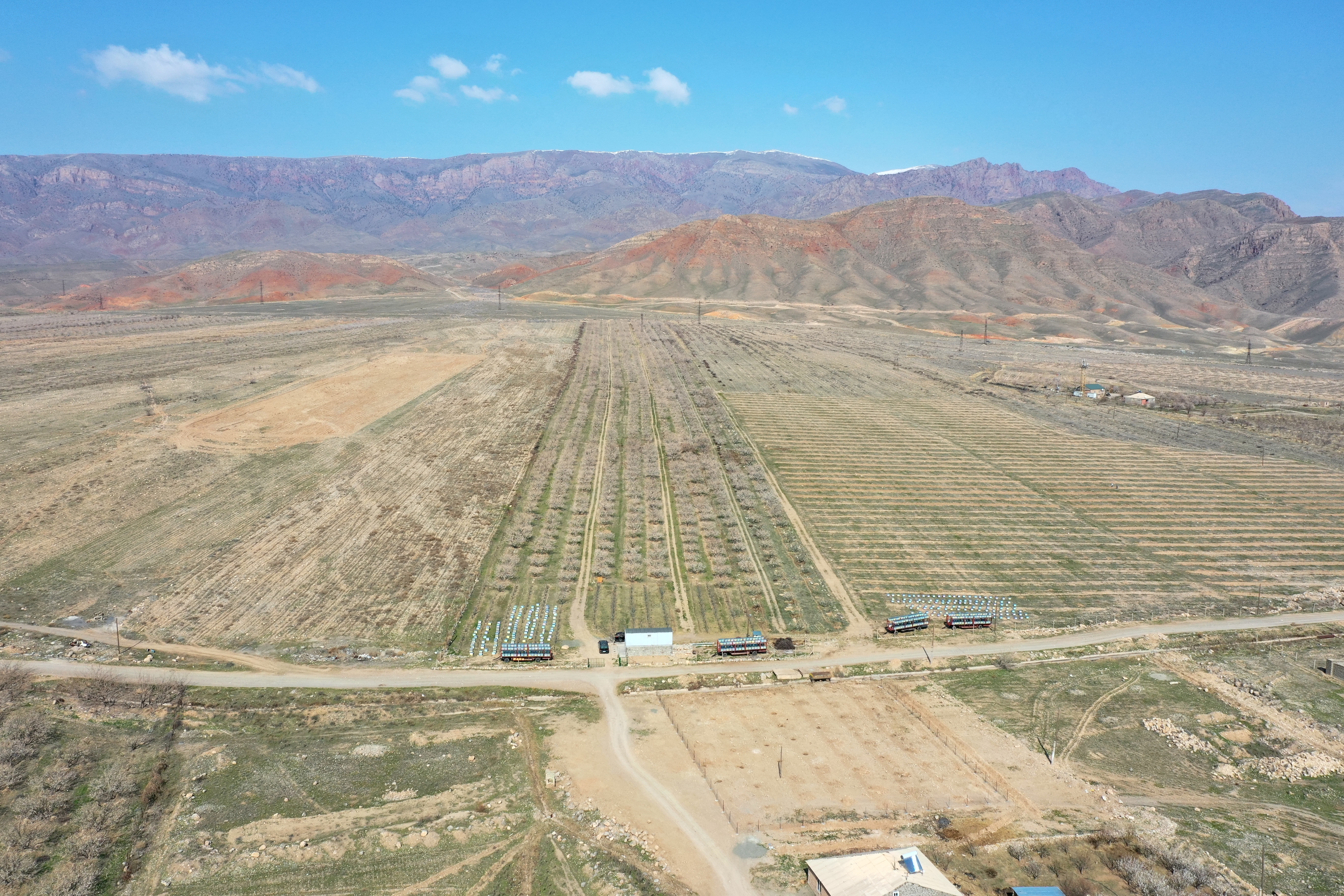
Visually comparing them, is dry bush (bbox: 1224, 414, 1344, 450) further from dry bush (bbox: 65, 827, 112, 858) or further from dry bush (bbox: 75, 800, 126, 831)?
dry bush (bbox: 65, 827, 112, 858)

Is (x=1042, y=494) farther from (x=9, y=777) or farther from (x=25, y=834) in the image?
(x=9, y=777)

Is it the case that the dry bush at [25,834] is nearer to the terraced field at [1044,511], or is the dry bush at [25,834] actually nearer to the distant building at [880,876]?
the distant building at [880,876]

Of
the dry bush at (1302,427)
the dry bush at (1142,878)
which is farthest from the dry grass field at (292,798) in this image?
the dry bush at (1302,427)

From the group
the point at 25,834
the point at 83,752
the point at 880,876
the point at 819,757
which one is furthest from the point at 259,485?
the point at 880,876

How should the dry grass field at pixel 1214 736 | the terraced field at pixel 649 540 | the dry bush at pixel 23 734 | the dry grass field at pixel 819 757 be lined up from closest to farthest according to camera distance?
the dry grass field at pixel 1214 736 → the dry grass field at pixel 819 757 → the dry bush at pixel 23 734 → the terraced field at pixel 649 540

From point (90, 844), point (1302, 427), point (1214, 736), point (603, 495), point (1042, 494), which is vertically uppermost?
point (1302, 427)

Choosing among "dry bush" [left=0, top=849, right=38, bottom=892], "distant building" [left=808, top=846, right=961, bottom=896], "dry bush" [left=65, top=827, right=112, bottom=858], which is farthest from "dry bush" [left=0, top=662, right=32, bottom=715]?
"distant building" [left=808, top=846, right=961, bottom=896]
